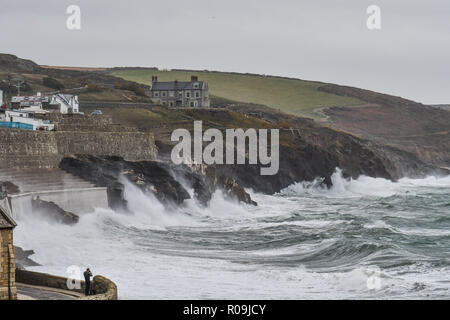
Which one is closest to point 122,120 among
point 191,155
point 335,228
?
point 191,155

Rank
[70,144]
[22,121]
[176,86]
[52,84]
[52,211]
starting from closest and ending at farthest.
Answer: [52,211], [70,144], [22,121], [52,84], [176,86]

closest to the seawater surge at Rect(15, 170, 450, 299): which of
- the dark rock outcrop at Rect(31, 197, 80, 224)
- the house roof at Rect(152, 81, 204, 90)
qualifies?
the dark rock outcrop at Rect(31, 197, 80, 224)

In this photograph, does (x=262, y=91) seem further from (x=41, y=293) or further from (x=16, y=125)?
(x=41, y=293)

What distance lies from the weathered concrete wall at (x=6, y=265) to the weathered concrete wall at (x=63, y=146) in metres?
24.2

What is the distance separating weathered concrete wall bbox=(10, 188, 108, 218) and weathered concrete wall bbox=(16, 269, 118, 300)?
43.6 ft

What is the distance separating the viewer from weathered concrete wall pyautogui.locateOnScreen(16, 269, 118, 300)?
26783 mm

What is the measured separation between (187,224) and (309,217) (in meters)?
11.2

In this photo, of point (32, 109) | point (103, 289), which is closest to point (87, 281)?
point (103, 289)

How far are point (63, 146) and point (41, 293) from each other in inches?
1149

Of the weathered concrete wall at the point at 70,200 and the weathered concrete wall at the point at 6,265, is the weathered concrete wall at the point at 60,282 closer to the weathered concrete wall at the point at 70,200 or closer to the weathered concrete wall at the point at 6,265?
the weathered concrete wall at the point at 6,265

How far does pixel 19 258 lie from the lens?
113 ft

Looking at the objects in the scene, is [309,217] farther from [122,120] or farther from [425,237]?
[122,120]

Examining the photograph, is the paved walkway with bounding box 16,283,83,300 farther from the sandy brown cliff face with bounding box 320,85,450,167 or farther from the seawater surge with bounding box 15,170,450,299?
the sandy brown cliff face with bounding box 320,85,450,167

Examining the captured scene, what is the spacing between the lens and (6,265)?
24.2 meters
